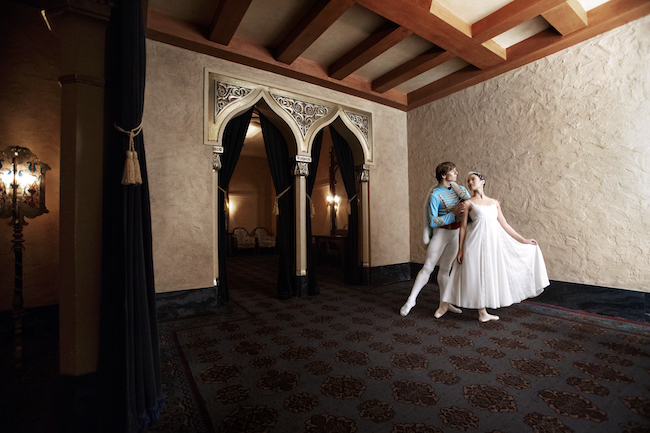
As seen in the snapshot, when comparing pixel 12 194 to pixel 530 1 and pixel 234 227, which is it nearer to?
→ pixel 530 1

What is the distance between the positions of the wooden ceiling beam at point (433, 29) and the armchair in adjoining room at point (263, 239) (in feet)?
27.1

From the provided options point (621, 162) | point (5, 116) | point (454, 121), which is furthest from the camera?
point (454, 121)

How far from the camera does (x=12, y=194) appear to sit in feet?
8.54

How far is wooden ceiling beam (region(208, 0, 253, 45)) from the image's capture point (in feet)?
10.3

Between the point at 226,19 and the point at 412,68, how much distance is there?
2774 millimetres

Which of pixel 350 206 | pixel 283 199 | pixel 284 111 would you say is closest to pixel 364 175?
pixel 350 206

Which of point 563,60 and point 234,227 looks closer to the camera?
point 563,60

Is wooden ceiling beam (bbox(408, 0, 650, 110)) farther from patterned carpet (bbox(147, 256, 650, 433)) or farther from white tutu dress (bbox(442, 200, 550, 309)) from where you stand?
patterned carpet (bbox(147, 256, 650, 433))

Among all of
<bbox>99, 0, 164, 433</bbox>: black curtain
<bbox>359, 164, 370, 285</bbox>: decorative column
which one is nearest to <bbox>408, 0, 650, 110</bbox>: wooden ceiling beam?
<bbox>359, 164, 370, 285</bbox>: decorative column

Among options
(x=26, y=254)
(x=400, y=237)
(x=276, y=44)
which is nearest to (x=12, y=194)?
(x=26, y=254)

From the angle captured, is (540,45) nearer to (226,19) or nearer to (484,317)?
(484,317)

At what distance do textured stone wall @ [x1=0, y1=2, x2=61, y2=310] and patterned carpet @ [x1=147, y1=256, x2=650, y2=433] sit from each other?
4.77ft

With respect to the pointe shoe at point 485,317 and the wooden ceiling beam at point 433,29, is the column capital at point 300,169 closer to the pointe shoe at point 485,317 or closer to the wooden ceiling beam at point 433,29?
the wooden ceiling beam at point 433,29

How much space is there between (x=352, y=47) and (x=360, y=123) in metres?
1.34
